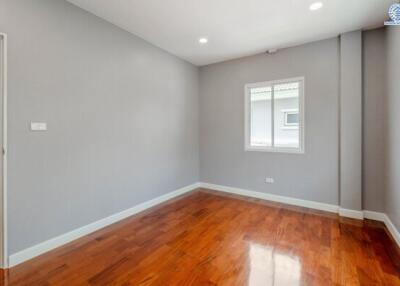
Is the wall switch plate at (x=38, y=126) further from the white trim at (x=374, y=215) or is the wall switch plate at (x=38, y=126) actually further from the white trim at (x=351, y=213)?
the white trim at (x=374, y=215)

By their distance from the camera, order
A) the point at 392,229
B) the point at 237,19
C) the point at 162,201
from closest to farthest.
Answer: the point at 392,229
the point at 237,19
the point at 162,201

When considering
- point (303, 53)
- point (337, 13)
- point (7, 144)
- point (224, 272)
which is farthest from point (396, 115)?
point (7, 144)

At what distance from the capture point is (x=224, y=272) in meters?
1.93

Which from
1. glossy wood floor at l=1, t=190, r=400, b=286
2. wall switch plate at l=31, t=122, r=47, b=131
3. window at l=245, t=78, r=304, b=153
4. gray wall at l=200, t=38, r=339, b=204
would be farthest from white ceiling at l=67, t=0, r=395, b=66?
glossy wood floor at l=1, t=190, r=400, b=286

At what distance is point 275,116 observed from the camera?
392 centimetres

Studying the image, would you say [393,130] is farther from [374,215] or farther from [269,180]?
[269,180]

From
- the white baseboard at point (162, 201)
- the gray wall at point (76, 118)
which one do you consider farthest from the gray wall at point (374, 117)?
the gray wall at point (76, 118)

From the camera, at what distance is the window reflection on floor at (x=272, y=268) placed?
180cm

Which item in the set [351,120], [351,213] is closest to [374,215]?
[351,213]

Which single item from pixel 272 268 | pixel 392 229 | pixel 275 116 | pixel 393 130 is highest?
pixel 275 116

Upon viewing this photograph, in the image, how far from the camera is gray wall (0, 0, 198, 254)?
208cm

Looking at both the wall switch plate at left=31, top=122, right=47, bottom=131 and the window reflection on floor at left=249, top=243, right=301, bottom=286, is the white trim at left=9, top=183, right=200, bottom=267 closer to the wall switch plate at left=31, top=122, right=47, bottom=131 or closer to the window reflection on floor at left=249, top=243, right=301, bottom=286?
the wall switch plate at left=31, top=122, right=47, bottom=131

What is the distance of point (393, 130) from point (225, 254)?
2704 mm

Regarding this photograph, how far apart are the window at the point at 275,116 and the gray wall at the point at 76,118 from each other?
73.5 inches
